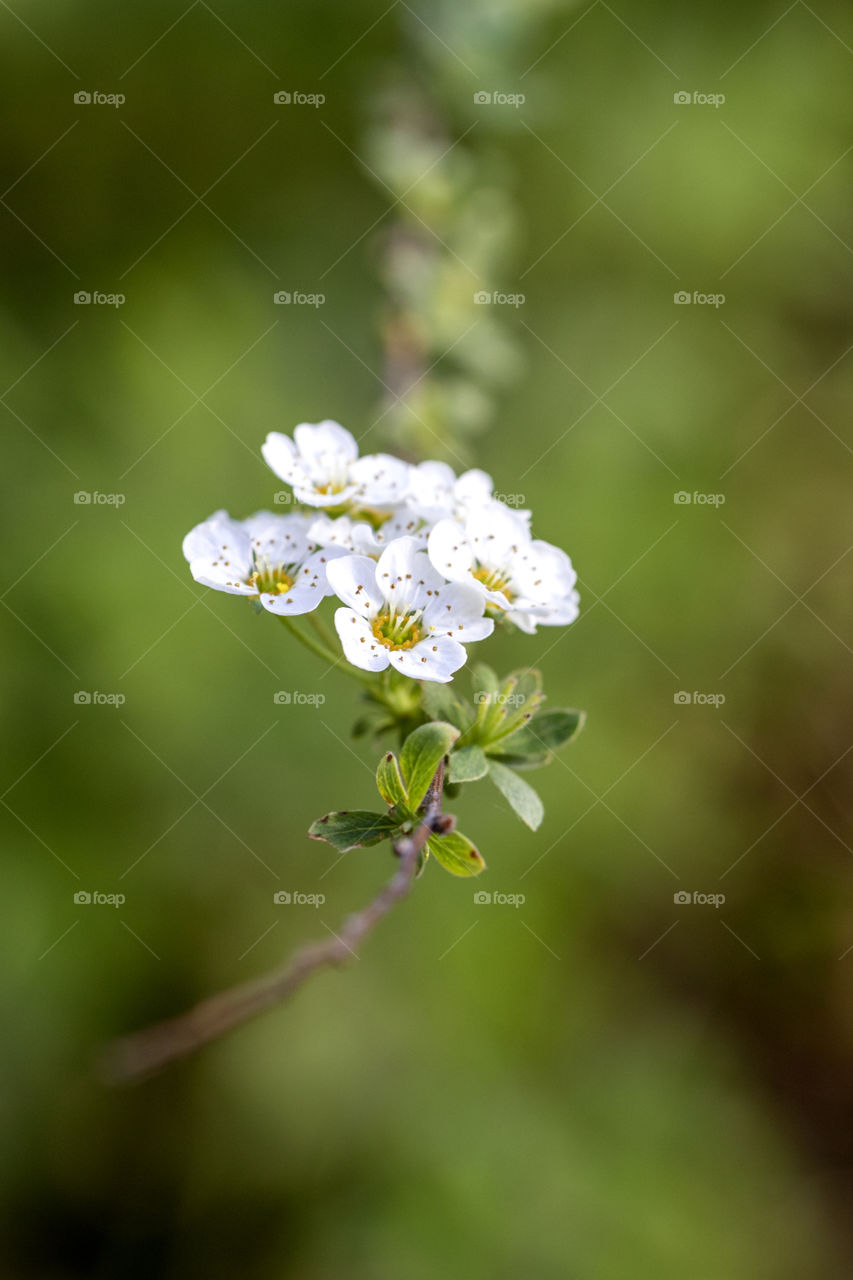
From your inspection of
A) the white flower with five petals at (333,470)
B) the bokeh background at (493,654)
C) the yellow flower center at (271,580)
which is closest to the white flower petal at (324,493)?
the white flower with five petals at (333,470)

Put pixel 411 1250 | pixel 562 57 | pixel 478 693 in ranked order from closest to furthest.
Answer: pixel 478 693 < pixel 411 1250 < pixel 562 57

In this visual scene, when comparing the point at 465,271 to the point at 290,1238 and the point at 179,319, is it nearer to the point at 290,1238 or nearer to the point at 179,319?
the point at 179,319

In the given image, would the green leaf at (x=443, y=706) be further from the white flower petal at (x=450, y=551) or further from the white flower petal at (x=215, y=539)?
the white flower petal at (x=215, y=539)

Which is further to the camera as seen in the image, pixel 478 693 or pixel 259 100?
pixel 259 100

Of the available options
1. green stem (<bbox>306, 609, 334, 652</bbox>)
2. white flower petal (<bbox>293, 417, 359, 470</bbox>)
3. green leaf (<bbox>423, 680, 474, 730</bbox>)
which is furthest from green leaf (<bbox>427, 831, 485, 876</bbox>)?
white flower petal (<bbox>293, 417, 359, 470</bbox>)

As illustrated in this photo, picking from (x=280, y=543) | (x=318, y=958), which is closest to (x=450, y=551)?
(x=280, y=543)

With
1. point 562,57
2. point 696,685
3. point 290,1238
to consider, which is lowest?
point 290,1238

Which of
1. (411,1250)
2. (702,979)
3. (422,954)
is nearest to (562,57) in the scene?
(422,954)

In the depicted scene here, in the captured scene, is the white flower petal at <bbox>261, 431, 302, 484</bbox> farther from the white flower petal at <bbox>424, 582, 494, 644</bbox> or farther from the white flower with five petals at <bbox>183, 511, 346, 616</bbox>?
the white flower petal at <bbox>424, 582, 494, 644</bbox>

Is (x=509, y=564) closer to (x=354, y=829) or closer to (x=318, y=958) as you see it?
(x=354, y=829)
